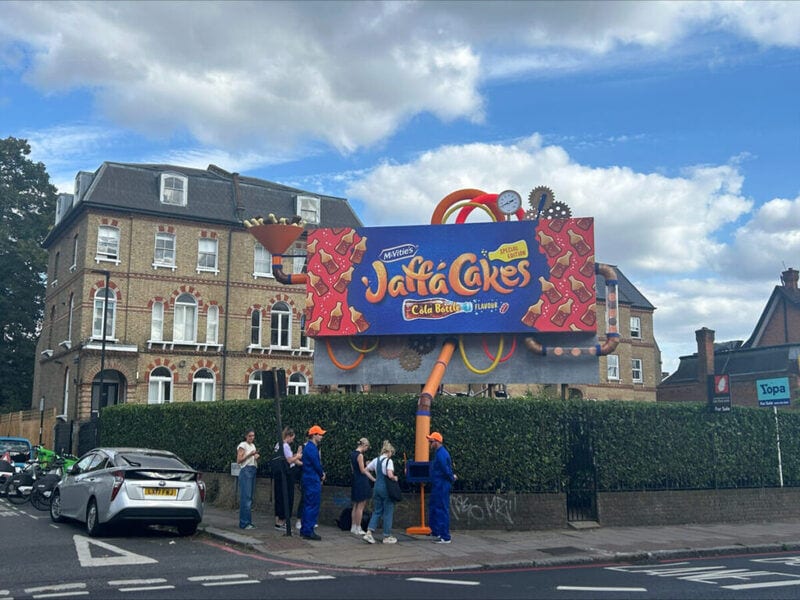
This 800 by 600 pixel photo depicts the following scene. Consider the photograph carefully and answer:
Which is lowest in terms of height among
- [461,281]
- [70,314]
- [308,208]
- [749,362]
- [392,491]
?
[392,491]

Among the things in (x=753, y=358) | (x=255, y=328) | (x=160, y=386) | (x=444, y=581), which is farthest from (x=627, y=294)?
(x=444, y=581)

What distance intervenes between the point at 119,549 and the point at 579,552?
24.5ft

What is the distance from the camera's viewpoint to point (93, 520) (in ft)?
46.1

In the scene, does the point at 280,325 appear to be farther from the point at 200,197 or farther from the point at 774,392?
the point at 774,392

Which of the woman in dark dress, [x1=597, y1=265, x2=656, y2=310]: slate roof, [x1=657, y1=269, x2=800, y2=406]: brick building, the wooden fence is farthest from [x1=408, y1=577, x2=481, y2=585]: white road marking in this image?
[x1=597, y1=265, x2=656, y2=310]: slate roof

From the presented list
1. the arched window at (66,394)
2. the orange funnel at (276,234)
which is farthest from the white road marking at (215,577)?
the arched window at (66,394)

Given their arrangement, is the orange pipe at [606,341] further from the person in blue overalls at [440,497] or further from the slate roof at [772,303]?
the slate roof at [772,303]

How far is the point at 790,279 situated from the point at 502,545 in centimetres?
4553

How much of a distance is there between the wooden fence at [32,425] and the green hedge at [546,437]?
2118 centimetres

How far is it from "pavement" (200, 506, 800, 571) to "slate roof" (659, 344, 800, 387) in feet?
97.5

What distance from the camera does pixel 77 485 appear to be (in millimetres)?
15234

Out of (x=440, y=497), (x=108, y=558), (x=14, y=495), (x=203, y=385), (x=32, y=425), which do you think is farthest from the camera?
(x=32, y=425)

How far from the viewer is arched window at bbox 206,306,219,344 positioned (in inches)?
1540

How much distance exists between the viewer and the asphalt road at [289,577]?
945 cm
